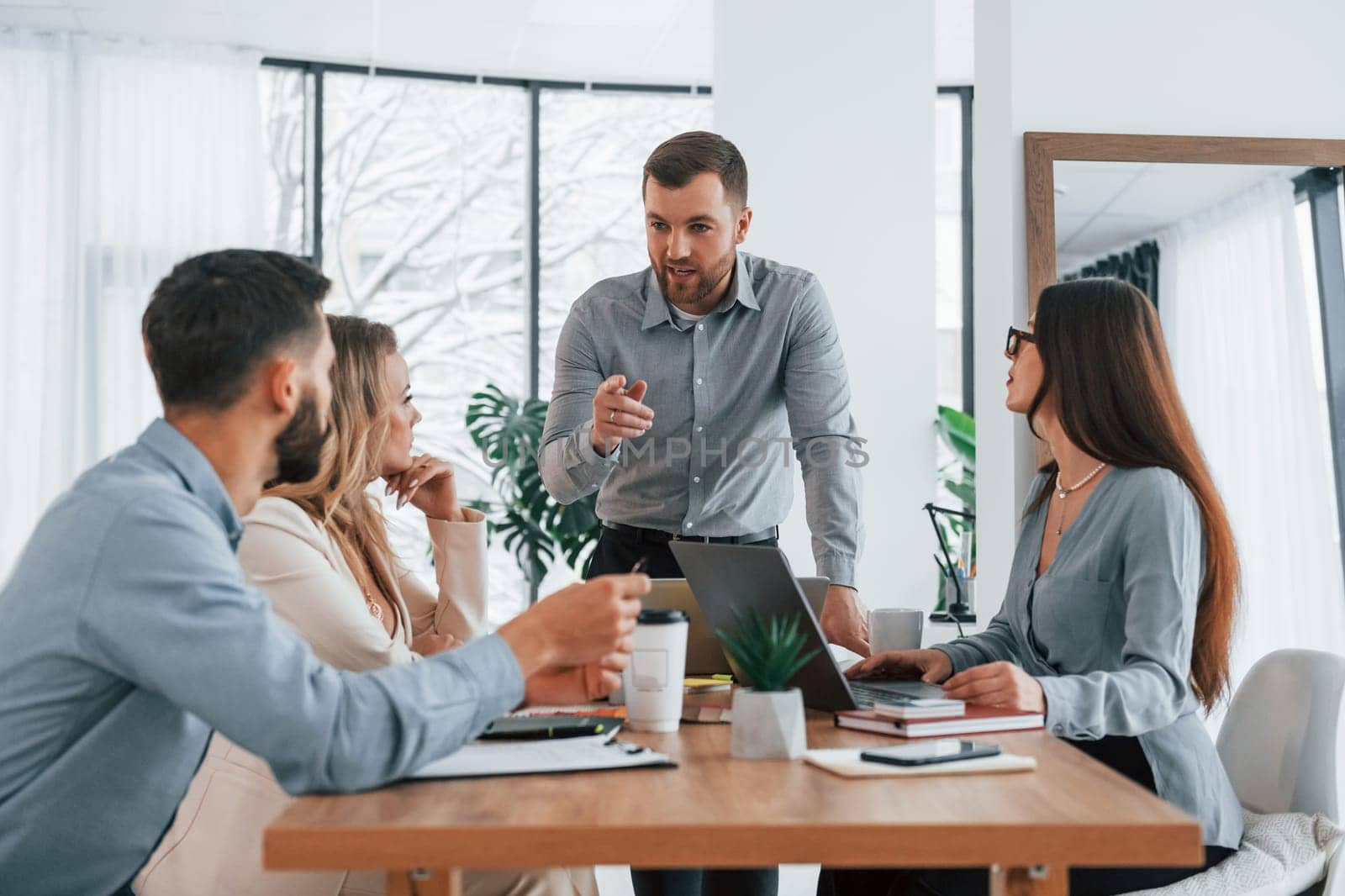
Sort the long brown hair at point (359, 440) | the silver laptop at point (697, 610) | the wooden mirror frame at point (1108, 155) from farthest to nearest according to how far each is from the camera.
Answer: the wooden mirror frame at point (1108, 155) → the long brown hair at point (359, 440) → the silver laptop at point (697, 610)

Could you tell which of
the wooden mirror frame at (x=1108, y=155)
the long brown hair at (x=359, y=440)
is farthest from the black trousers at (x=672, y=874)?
the wooden mirror frame at (x=1108, y=155)

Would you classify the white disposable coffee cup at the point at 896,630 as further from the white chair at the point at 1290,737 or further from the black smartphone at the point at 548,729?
the black smartphone at the point at 548,729

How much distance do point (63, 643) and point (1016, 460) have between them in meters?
2.24

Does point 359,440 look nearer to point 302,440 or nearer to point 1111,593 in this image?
point 302,440

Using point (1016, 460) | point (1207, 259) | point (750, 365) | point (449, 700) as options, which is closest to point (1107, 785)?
point (449, 700)

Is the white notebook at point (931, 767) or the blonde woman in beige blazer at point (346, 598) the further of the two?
the blonde woman in beige blazer at point (346, 598)

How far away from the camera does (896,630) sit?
198 cm

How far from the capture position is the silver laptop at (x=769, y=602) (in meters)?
1.49

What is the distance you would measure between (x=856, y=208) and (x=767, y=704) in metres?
3.51

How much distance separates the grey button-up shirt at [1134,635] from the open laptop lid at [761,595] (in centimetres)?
27

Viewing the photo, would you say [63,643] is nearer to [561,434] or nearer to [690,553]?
[690,553]

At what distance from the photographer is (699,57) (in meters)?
5.57

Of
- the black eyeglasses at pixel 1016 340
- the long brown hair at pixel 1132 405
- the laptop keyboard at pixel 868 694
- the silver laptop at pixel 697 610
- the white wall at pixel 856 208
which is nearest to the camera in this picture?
the laptop keyboard at pixel 868 694

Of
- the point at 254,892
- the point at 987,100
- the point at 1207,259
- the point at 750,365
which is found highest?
the point at 987,100
